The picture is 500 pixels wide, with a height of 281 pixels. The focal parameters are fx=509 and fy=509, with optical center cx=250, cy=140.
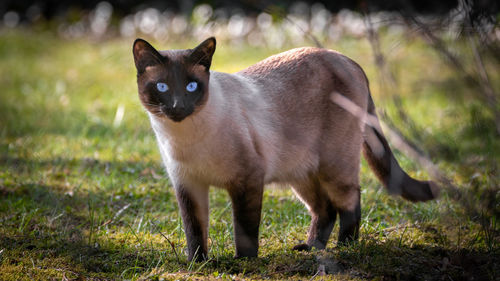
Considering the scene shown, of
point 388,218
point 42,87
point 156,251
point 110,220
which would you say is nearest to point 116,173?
point 110,220

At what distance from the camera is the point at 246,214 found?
3094mm

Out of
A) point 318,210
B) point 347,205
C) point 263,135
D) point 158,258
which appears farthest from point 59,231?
point 347,205

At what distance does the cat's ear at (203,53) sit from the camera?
9.95ft

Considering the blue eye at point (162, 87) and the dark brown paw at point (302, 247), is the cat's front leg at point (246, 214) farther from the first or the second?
the blue eye at point (162, 87)

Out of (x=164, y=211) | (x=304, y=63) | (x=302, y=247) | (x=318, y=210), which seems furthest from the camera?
(x=164, y=211)

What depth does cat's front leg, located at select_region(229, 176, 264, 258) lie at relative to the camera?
122 inches

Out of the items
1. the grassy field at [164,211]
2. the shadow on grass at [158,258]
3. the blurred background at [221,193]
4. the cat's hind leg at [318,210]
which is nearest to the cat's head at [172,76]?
the blurred background at [221,193]

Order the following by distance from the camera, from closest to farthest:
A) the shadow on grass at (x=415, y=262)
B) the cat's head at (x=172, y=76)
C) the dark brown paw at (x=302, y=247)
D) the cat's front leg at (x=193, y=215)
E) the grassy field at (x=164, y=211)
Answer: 1. the shadow on grass at (x=415, y=262)
2. the grassy field at (x=164, y=211)
3. the cat's head at (x=172, y=76)
4. the cat's front leg at (x=193, y=215)
5. the dark brown paw at (x=302, y=247)

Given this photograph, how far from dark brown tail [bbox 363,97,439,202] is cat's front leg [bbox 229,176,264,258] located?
3.37 ft

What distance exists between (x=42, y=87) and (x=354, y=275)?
692 cm

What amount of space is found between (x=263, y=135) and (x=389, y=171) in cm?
100

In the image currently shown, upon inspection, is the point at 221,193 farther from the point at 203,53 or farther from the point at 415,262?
the point at 415,262

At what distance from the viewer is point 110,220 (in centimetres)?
385

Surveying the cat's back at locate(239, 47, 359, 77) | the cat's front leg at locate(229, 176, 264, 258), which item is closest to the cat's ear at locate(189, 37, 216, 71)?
the cat's back at locate(239, 47, 359, 77)
